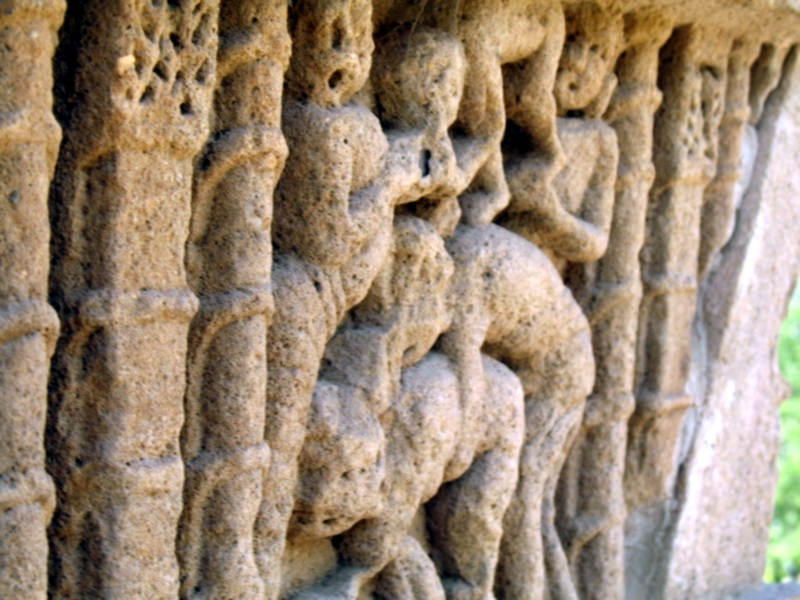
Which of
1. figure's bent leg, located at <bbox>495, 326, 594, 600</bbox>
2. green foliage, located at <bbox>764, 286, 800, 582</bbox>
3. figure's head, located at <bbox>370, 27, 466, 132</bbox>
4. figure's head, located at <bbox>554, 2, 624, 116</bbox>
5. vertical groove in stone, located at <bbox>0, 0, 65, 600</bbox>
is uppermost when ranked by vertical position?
figure's head, located at <bbox>554, 2, 624, 116</bbox>

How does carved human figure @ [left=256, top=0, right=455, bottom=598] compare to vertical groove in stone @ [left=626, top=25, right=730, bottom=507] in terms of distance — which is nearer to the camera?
carved human figure @ [left=256, top=0, right=455, bottom=598]

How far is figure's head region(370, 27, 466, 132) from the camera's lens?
262cm

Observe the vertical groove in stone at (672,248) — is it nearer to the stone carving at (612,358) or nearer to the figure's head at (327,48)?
the stone carving at (612,358)

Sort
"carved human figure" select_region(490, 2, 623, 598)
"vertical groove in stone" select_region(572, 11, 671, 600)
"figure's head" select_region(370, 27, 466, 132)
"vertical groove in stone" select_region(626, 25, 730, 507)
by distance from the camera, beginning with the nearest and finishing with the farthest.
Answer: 1. "figure's head" select_region(370, 27, 466, 132)
2. "carved human figure" select_region(490, 2, 623, 598)
3. "vertical groove in stone" select_region(572, 11, 671, 600)
4. "vertical groove in stone" select_region(626, 25, 730, 507)

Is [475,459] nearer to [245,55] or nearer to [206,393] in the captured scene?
Answer: [206,393]

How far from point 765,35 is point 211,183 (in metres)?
2.06

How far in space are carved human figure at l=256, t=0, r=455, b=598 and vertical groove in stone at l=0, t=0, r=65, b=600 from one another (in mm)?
558

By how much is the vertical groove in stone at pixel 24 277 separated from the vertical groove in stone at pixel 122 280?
10 centimetres

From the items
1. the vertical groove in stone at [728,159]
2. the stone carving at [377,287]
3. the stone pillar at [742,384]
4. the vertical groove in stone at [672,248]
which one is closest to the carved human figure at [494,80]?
the stone carving at [377,287]

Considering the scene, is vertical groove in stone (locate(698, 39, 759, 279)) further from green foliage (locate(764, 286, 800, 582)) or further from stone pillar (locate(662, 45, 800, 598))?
green foliage (locate(764, 286, 800, 582))

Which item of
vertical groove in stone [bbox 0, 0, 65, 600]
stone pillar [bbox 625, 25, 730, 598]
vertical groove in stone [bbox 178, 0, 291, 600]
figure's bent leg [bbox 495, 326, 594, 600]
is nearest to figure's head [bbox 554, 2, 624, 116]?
stone pillar [bbox 625, 25, 730, 598]

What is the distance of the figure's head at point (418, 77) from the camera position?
262 cm

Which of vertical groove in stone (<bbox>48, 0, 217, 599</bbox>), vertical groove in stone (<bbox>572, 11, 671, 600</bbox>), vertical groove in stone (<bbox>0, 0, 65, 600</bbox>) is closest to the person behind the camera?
vertical groove in stone (<bbox>0, 0, 65, 600</bbox>)

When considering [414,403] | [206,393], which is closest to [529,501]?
[414,403]
